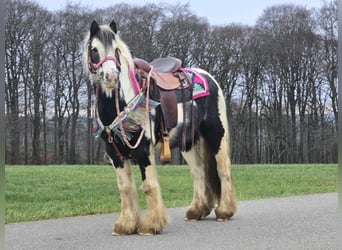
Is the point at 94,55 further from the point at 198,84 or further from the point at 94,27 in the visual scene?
the point at 198,84

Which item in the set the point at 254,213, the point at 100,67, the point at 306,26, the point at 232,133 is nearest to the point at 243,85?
the point at 232,133

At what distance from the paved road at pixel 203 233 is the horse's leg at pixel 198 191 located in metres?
0.14

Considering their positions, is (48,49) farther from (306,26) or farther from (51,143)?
(306,26)

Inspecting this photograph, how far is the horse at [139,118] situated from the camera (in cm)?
518

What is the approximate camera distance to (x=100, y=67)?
4.99m

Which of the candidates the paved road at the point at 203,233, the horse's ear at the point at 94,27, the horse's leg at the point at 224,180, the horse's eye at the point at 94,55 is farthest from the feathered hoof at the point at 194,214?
the horse's ear at the point at 94,27

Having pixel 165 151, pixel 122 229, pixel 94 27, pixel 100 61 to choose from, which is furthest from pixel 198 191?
pixel 94 27

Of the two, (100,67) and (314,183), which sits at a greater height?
(100,67)

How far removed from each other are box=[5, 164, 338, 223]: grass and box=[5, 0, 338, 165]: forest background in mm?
15223

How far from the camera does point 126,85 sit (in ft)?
18.1

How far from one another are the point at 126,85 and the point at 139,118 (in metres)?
0.39

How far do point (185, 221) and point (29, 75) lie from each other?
28.3 metres

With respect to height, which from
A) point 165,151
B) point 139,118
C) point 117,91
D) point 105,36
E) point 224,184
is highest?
point 105,36

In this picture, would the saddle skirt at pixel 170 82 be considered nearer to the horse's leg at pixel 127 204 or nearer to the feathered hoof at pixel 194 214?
the horse's leg at pixel 127 204
